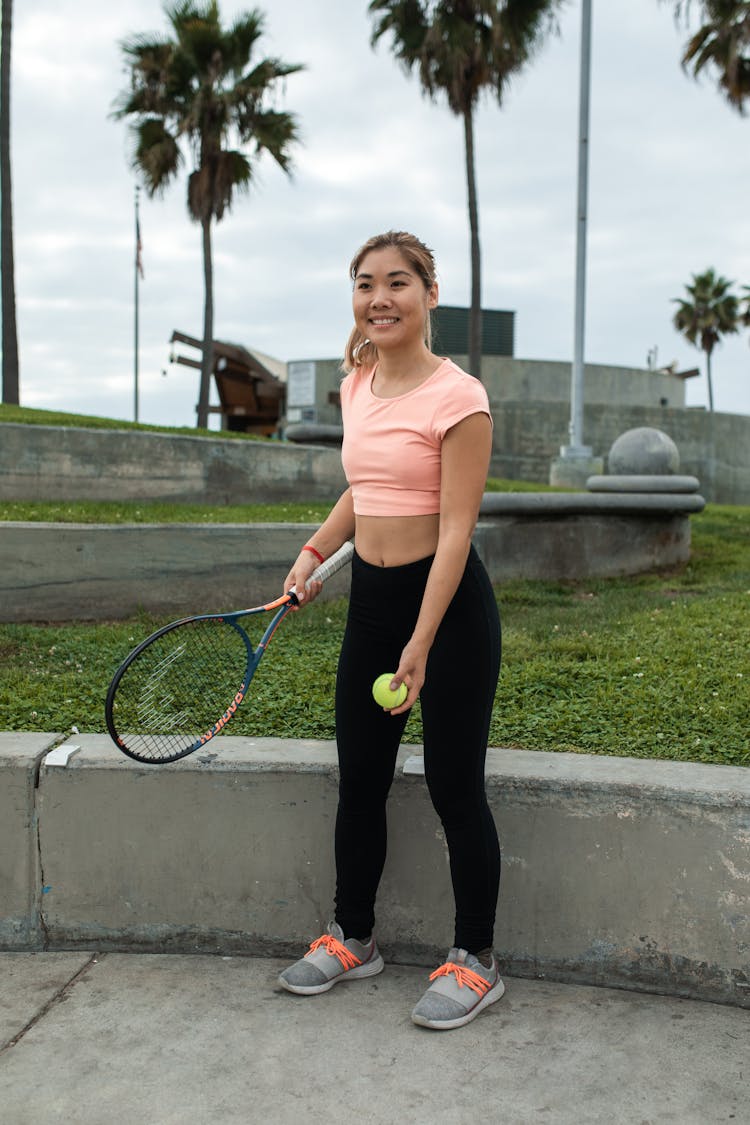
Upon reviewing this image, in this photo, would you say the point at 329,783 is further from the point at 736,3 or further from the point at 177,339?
the point at 177,339

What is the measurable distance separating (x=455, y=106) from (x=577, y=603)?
670 inches

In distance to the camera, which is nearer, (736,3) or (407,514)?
(407,514)

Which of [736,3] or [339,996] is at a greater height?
[736,3]

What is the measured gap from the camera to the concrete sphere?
344 inches

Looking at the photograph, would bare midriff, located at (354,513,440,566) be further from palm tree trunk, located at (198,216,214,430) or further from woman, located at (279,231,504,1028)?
palm tree trunk, located at (198,216,214,430)

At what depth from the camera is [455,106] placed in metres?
20.5

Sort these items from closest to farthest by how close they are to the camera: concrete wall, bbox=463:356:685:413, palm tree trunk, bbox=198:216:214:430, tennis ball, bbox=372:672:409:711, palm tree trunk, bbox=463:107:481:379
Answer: tennis ball, bbox=372:672:409:711 < palm tree trunk, bbox=463:107:481:379 < palm tree trunk, bbox=198:216:214:430 < concrete wall, bbox=463:356:685:413

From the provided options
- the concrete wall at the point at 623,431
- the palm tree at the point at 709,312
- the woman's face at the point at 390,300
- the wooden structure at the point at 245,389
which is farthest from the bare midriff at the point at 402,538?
the palm tree at the point at 709,312

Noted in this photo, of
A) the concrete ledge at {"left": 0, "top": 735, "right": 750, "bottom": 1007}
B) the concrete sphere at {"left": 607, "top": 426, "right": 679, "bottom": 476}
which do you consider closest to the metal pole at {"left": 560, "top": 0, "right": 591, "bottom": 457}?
the concrete sphere at {"left": 607, "top": 426, "right": 679, "bottom": 476}

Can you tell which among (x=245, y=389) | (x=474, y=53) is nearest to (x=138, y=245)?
(x=245, y=389)

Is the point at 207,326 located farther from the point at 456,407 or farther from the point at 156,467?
the point at 456,407

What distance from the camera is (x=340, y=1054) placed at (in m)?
2.37

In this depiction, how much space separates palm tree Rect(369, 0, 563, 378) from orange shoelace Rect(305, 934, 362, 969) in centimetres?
1823

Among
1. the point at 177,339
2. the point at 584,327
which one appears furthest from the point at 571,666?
the point at 177,339
